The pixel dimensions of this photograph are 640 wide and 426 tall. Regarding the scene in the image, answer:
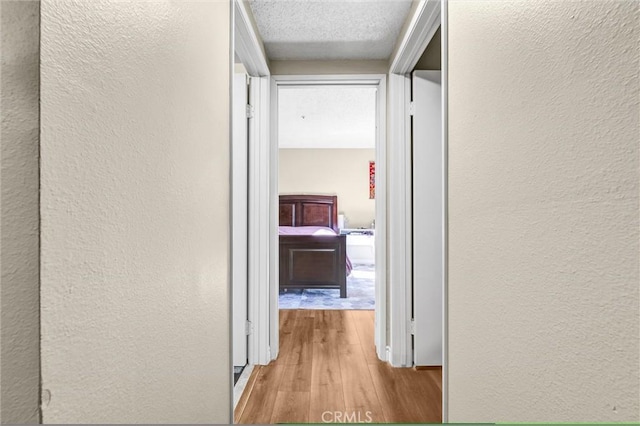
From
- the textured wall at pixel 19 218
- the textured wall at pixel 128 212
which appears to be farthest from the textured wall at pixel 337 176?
the textured wall at pixel 19 218

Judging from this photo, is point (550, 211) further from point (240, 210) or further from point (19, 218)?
point (240, 210)

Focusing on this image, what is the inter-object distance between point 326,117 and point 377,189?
112 inches

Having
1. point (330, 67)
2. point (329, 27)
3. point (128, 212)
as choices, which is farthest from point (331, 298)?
point (128, 212)

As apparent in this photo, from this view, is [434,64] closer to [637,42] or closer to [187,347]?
[637,42]

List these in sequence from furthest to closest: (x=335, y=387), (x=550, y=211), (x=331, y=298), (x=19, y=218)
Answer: (x=331, y=298) → (x=335, y=387) → (x=550, y=211) → (x=19, y=218)

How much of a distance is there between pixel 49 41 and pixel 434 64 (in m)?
2.49

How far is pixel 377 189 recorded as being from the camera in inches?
98.3

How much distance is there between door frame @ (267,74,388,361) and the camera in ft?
8.02

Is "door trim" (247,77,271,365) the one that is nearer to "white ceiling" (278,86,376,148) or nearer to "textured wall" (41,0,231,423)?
"white ceiling" (278,86,376,148)

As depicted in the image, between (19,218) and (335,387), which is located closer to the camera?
(19,218)

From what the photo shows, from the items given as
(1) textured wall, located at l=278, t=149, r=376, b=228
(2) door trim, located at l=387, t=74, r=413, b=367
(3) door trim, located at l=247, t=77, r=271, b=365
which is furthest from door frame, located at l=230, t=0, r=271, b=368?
(1) textured wall, located at l=278, t=149, r=376, b=228

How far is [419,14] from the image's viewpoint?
1660 mm

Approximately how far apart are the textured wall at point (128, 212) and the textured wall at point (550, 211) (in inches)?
34.5

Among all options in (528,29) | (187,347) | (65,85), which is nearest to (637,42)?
(528,29)
